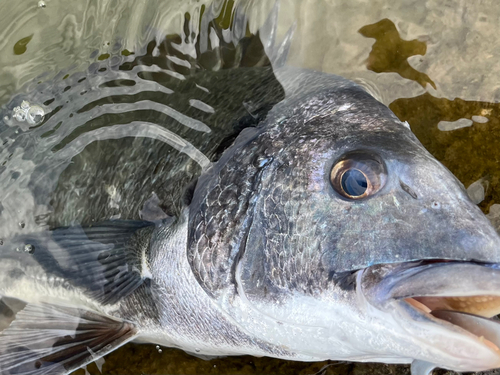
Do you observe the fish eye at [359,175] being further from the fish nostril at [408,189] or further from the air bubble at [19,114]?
the air bubble at [19,114]

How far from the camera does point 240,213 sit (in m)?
1.73

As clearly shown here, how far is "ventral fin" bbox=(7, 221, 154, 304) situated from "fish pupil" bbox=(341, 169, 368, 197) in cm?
116

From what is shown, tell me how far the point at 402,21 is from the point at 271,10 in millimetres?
939

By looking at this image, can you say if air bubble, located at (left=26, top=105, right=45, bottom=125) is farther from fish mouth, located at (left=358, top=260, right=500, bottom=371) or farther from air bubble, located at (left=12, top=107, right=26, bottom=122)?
fish mouth, located at (left=358, top=260, right=500, bottom=371)

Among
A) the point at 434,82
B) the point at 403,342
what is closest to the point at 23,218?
the point at 403,342

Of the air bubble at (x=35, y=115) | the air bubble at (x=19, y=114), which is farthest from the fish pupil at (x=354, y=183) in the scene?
the air bubble at (x=19, y=114)

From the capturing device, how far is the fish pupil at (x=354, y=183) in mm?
1444

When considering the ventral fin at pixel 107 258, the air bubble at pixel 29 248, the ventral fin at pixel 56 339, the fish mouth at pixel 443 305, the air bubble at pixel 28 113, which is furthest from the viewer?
the air bubble at pixel 28 113

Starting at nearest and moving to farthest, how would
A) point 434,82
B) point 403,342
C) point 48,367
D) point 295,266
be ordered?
point 403,342 < point 295,266 < point 48,367 < point 434,82

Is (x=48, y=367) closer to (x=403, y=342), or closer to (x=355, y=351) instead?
(x=355, y=351)

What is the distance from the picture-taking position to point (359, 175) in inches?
57.3

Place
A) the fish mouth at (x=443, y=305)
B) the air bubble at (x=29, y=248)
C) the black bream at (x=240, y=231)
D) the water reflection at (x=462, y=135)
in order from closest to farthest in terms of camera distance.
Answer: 1. the fish mouth at (x=443, y=305)
2. the black bream at (x=240, y=231)
3. the air bubble at (x=29, y=248)
4. the water reflection at (x=462, y=135)

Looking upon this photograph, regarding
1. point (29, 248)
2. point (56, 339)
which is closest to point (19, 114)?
point (29, 248)

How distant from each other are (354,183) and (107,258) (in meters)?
1.44
